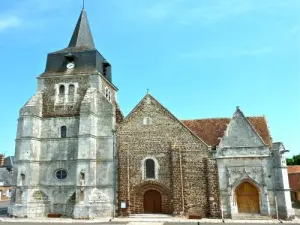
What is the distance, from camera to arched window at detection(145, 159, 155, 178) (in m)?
22.6

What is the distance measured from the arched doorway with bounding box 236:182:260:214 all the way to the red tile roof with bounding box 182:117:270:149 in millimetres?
3554

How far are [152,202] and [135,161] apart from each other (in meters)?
3.36

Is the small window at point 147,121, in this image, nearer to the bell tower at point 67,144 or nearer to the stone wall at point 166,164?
the stone wall at point 166,164

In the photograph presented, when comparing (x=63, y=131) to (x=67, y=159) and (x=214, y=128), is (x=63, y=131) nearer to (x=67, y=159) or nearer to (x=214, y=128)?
(x=67, y=159)

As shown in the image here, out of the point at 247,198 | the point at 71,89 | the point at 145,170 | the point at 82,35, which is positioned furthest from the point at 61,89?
the point at 247,198

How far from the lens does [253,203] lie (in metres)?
21.0

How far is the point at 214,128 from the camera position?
2416 centimetres

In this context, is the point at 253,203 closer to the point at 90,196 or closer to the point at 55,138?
the point at 90,196

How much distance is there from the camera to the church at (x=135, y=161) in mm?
21156

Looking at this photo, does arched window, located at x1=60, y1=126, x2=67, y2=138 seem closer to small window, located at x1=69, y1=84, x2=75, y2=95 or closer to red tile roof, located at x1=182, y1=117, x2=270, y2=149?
small window, located at x1=69, y1=84, x2=75, y2=95

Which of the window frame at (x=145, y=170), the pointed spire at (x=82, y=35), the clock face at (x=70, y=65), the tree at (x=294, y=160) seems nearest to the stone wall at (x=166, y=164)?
the window frame at (x=145, y=170)

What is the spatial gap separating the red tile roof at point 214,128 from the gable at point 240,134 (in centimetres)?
97

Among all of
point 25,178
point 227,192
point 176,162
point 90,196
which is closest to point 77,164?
point 90,196

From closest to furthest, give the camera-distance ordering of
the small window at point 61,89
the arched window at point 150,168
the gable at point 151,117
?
the arched window at point 150,168, the gable at point 151,117, the small window at point 61,89
